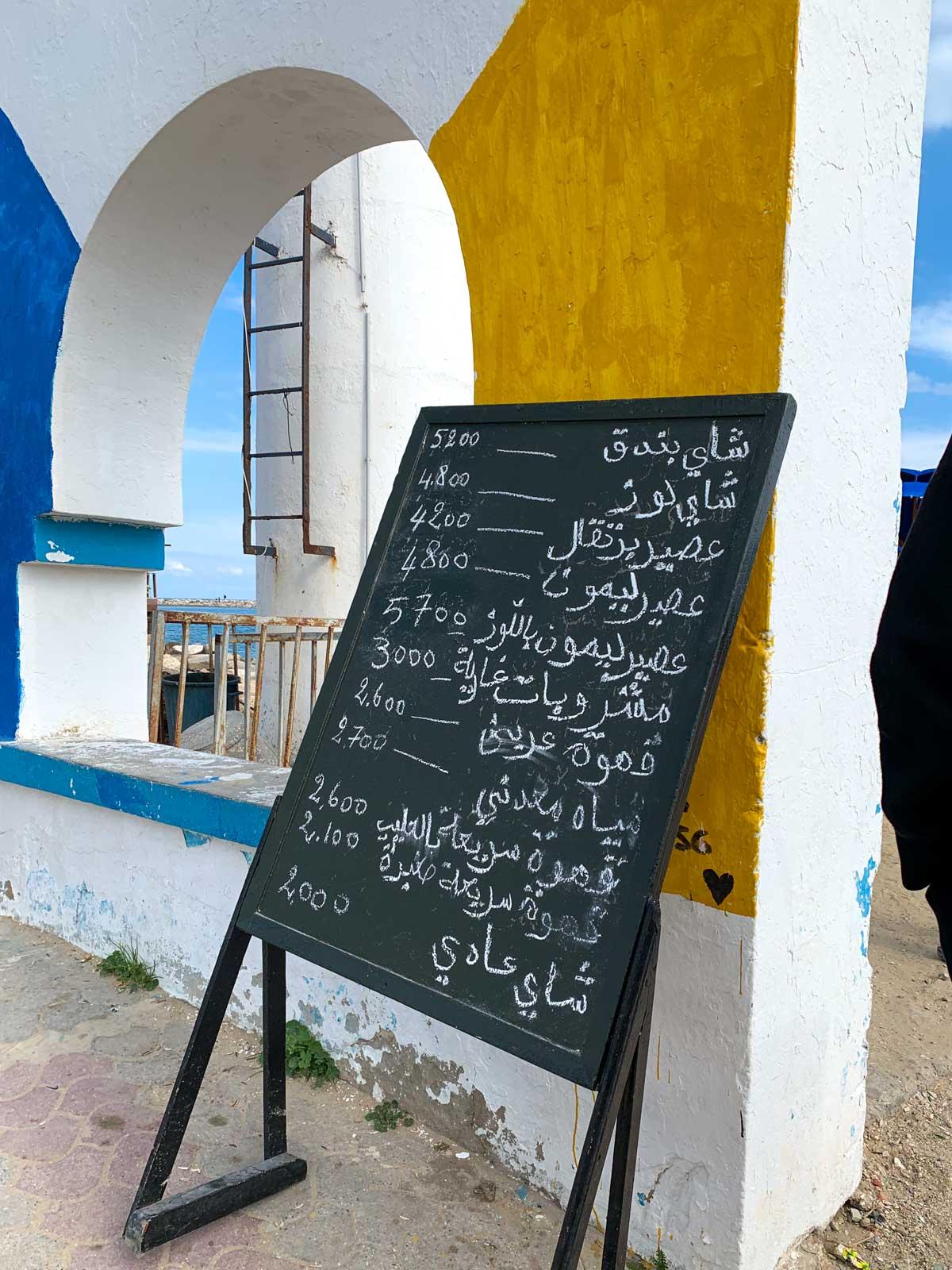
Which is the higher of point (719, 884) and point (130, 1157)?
point (719, 884)

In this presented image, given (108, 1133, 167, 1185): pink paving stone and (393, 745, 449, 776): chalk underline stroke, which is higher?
(393, 745, 449, 776): chalk underline stroke

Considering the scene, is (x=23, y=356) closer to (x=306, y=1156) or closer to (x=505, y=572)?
(x=505, y=572)

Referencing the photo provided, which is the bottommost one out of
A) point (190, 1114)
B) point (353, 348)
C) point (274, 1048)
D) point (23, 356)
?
point (190, 1114)

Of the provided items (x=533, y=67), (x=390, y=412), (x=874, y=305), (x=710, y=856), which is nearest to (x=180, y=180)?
(x=533, y=67)

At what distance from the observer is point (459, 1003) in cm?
178

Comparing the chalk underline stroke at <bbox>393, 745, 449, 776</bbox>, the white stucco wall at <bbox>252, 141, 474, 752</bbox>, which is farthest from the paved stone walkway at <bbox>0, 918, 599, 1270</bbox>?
the white stucco wall at <bbox>252, 141, 474, 752</bbox>

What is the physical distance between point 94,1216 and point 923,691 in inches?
90.1

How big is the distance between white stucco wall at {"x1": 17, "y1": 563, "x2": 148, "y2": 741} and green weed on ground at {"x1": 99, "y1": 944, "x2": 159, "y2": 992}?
1071 mm

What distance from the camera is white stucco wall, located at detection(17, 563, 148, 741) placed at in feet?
13.8

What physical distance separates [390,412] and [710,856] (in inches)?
262

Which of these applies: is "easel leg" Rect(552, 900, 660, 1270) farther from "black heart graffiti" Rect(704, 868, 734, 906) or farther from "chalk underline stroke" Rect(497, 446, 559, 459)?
"chalk underline stroke" Rect(497, 446, 559, 459)

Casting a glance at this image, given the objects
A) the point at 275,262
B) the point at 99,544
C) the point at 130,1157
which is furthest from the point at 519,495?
the point at 275,262

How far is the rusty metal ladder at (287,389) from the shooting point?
794 centimetres

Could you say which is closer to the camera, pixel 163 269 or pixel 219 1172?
pixel 219 1172
